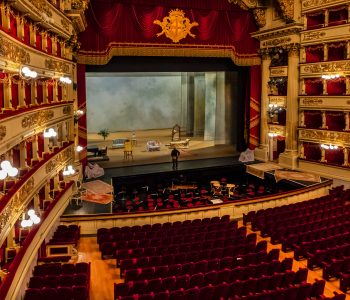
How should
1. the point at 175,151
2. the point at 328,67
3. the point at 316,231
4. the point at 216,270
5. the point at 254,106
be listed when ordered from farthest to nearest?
the point at 254,106, the point at 175,151, the point at 328,67, the point at 316,231, the point at 216,270

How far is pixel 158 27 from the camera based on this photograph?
20.2 meters

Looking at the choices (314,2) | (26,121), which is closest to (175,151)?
(314,2)

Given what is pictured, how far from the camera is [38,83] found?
12.4m

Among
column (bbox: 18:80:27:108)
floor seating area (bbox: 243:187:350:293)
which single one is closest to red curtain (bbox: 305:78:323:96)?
floor seating area (bbox: 243:187:350:293)

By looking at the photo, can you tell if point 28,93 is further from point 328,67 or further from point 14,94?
point 328,67

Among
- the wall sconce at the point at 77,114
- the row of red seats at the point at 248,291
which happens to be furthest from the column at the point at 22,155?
the wall sconce at the point at 77,114

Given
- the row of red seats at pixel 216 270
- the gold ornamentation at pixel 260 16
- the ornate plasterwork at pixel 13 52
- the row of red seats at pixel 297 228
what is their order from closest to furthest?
the ornate plasterwork at pixel 13 52, the row of red seats at pixel 216 270, the row of red seats at pixel 297 228, the gold ornamentation at pixel 260 16

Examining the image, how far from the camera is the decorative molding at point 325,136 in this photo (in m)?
18.7

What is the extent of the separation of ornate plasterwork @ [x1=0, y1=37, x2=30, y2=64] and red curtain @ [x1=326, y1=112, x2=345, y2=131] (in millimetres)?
14416

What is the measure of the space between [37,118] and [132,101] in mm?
18150

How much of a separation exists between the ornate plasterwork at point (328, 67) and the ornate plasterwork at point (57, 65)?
11515 millimetres

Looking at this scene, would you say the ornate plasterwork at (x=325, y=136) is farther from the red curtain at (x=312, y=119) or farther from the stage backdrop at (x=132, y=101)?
the stage backdrop at (x=132, y=101)

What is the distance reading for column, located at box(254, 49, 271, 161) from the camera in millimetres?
22745

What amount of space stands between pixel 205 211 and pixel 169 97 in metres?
16.3
